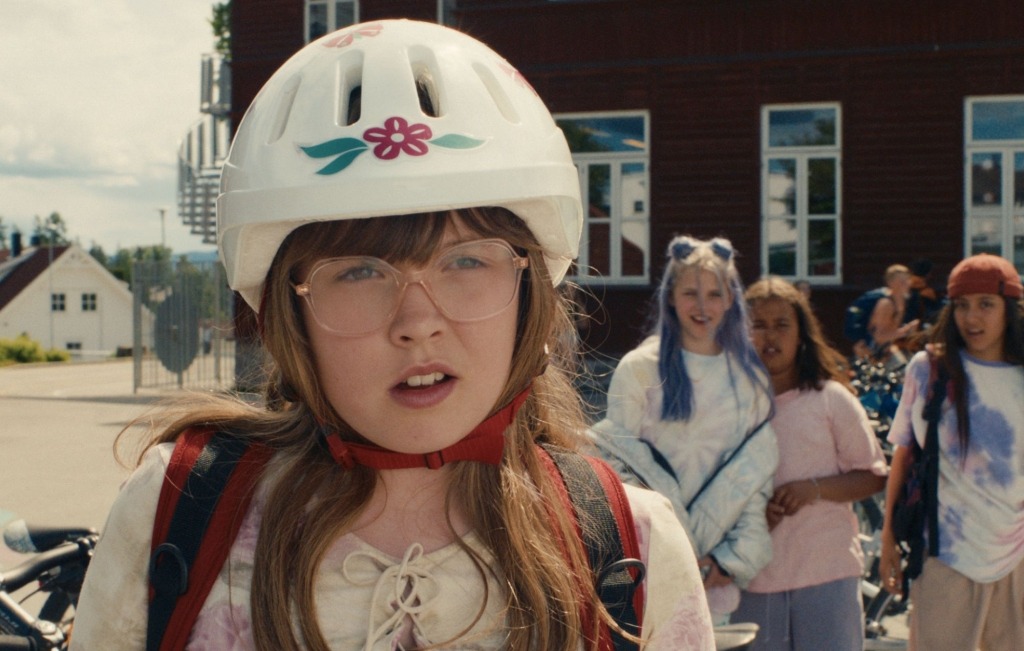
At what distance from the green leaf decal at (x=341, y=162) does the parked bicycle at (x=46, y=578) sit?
8.17ft

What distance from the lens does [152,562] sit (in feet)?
4.33

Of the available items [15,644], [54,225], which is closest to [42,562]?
[15,644]

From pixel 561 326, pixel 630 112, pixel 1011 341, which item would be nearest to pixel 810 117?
pixel 630 112

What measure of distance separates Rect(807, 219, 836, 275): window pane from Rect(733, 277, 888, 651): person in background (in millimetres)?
A: 11941

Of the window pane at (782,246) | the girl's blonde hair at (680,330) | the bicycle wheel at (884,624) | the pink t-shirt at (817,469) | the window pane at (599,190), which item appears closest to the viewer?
the girl's blonde hair at (680,330)

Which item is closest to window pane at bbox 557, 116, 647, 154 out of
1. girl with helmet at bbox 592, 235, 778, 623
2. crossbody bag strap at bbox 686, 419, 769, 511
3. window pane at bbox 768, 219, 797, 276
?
window pane at bbox 768, 219, 797, 276

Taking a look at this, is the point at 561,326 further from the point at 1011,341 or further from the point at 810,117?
the point at 810,117

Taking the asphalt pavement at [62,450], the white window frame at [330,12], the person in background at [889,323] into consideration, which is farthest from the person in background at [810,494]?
the white window frame at [330,12]

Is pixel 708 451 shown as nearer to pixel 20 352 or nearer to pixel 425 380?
pixel 425 380

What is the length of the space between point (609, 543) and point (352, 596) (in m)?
0.34

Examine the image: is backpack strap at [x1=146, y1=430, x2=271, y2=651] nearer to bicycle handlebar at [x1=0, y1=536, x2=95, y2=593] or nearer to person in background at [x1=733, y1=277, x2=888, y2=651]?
bicycle handlebar at [x1=0, y1=536, x2=95, y2=593]

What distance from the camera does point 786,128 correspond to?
1587cm

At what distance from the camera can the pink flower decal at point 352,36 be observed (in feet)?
4.99

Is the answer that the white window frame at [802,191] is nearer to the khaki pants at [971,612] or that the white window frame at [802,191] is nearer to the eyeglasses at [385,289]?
the khaki pants at [971,612]
